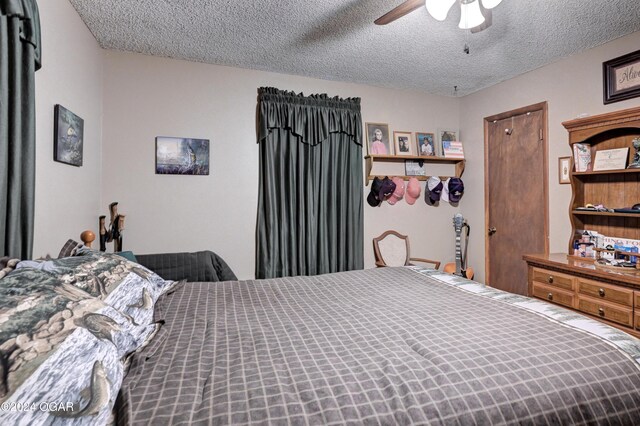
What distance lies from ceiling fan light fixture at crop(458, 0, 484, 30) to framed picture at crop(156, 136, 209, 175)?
245cm

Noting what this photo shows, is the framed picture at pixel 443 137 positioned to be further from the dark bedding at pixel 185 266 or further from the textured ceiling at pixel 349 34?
the dark bedding at pixel 185 266

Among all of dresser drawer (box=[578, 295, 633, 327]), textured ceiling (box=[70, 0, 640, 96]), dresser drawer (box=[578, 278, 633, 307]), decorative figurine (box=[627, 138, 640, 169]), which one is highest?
textured ceiling (box=[70, 0, 640, 96])

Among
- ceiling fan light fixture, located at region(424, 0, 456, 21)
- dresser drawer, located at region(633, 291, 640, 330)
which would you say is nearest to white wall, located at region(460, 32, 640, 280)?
dresser drawer, located at region(633, 291, 640, 330)

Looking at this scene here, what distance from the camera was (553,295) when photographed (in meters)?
2.74

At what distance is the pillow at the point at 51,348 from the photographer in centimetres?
66

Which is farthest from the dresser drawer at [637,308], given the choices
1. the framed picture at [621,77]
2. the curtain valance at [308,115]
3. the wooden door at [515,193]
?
the curtain valance at [308,115]

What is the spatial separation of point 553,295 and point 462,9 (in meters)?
2.27

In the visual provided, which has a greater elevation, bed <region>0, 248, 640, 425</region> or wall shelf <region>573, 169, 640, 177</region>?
wall shelf <region>573, 169, 640, 177</region>

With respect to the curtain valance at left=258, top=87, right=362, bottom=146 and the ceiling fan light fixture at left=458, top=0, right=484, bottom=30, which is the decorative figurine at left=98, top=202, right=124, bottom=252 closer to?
the curtain valance at left=258, top=87, right=362, bottom=146

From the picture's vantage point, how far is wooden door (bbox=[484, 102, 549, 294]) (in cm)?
346

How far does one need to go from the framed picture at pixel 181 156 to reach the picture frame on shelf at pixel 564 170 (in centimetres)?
343

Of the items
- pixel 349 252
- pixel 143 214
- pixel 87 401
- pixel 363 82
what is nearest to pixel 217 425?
pixel 87 401

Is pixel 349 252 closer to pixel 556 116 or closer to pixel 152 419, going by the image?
pixel 556 116

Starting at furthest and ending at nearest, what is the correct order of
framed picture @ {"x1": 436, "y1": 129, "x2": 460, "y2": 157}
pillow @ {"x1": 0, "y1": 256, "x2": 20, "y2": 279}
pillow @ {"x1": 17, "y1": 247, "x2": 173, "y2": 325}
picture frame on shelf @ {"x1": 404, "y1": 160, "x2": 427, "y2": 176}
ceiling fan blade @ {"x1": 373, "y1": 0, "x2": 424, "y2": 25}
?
framed picture @ {"x1": 436, "y1": 129, "x2": 460, "y2": 157}
picture frame on shelf @ {"x1": 404, "y1": 160, "x2": 427, "y2": 176}
ceiling fan blade @ {"x1": 373, "y1": 0, "x2": 424, "y2": 25}
pillow @ {"x1": 17, "y1": 247, "x2": 173, "y2": 325}
pillow @ {"x1": 0, "y1": 256, "x2": 20, "y2": 279}
